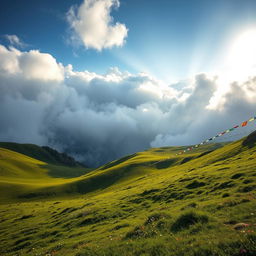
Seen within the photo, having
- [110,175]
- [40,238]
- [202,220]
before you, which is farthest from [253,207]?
[110,175]

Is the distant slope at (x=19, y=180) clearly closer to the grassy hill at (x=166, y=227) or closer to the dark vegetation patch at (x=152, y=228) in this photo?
the grassy hill at (x=166, y=227)

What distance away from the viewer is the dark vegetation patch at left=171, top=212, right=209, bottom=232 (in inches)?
565

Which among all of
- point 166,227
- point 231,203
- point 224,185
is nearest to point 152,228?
point 166,227

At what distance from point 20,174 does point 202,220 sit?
15935 cm

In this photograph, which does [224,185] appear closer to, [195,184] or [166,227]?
[195,184]

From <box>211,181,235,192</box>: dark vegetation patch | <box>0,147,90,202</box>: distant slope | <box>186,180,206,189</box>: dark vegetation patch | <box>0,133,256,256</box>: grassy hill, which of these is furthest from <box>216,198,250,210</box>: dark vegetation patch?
<box>0,147,90,202</box>: distant slope

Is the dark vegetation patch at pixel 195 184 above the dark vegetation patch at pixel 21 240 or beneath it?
beneath

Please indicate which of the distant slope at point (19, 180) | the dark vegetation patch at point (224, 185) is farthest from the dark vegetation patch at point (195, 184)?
the distant slope at point (19, 180)

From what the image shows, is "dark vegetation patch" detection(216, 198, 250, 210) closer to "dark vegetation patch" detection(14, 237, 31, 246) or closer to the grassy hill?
the grassy hill

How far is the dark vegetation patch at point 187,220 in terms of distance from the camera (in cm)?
1435

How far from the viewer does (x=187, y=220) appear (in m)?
14.9

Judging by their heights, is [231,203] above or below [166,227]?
below

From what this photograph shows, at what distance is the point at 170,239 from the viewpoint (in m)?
12.9

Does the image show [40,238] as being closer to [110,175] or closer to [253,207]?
[253,207]
